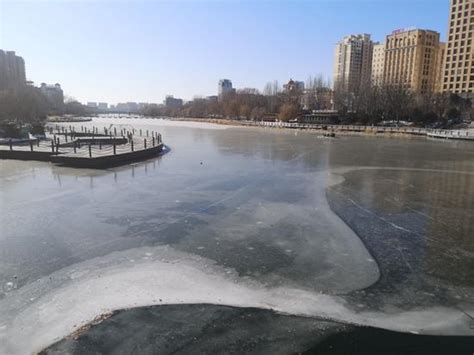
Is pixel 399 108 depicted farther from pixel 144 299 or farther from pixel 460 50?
pixel 144 299

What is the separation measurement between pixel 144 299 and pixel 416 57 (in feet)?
484

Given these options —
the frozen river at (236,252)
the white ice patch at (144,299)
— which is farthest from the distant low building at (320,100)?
the white ice patch at (144,299)

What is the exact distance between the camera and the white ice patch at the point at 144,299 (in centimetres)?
545

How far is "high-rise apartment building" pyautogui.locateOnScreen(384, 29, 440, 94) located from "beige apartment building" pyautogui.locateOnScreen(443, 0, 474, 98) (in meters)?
11.5

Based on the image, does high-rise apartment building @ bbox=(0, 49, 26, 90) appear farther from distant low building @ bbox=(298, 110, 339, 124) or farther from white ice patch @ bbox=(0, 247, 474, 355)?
white ice patch @ bbox=(0, 247, 474, 355)

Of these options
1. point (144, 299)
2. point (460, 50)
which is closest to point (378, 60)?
point (460, 50)

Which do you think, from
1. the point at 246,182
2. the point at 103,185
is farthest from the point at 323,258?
the point at 103,185

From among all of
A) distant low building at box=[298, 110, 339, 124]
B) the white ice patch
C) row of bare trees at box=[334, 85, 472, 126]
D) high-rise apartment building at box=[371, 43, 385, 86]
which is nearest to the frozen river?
the white ice patch

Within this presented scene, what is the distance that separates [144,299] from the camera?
6.26 meters

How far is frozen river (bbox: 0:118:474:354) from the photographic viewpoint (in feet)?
19.7

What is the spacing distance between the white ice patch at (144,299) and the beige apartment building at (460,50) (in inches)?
4959

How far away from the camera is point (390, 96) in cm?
8338

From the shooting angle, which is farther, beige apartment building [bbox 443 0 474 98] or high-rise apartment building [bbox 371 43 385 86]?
high-rise apartment building [bbox 371 43 385 86]

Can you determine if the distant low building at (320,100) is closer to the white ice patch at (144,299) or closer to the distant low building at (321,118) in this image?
the distant low building at (321,118)
